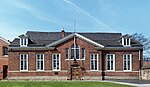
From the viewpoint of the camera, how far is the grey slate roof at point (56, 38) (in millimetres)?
49259

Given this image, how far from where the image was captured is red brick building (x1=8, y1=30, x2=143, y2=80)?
4769cm

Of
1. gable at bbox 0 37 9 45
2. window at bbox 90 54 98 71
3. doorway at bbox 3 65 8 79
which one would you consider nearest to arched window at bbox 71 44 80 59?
window at bbox 90 54 98 71

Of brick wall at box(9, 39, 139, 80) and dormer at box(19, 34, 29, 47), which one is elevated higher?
dormer at box(19, 34, 29, 47)

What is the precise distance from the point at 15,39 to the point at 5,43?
278 cm

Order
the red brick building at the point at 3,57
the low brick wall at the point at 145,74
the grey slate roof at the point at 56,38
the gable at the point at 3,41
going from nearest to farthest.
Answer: the low brick wall at the point at 145,74 < the grey slate roof at the point at 56,38 < the red brick building at the point at 3,57 < the gable at the point at 3,41

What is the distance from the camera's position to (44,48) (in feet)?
157

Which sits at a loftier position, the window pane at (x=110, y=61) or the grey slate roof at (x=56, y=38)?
the grey slate roof at (x=56, y=38)

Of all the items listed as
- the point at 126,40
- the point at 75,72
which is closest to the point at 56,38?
the point at 75,72

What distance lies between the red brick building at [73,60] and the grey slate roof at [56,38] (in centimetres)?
31

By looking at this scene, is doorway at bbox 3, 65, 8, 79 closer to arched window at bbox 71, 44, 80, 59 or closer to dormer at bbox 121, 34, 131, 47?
arched window at bbox 71, 44, 80, 59

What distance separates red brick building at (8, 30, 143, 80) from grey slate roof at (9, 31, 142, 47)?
0.31m

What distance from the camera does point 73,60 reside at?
47.9m

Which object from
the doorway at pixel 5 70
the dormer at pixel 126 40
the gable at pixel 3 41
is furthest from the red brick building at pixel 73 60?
the doorway at pixel 5 70

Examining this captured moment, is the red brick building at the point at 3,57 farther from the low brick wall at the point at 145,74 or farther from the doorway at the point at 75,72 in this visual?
the low brick wall at the point at 145,74
